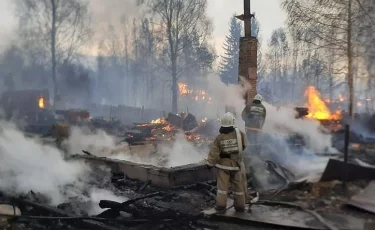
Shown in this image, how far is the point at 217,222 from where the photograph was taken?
6.57m

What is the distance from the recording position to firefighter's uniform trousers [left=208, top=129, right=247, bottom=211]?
6.81 meters

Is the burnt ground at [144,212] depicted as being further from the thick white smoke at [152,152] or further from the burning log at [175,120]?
the burning log at [175,120]

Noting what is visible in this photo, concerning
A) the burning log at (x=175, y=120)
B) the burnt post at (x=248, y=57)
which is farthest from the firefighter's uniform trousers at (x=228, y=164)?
the burning log at (x=175, y=120)

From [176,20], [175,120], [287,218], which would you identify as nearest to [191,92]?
[176,20]

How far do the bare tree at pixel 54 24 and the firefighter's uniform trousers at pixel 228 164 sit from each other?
38449mm

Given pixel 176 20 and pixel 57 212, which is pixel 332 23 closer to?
pixel 176 20

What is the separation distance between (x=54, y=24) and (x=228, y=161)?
3903 centimetres

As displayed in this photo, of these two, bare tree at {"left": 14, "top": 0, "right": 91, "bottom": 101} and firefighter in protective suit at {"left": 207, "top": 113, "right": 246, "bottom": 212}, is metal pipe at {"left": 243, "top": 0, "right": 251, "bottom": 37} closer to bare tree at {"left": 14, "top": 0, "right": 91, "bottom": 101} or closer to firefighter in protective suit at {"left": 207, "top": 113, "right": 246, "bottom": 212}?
firefighter in protective suit at {"left": 207, "top": 113, "right": 246, "bottom": 212}

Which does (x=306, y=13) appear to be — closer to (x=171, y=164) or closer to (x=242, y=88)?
(x=242, y=88)

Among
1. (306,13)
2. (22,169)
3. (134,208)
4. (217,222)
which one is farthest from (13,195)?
(306,13)

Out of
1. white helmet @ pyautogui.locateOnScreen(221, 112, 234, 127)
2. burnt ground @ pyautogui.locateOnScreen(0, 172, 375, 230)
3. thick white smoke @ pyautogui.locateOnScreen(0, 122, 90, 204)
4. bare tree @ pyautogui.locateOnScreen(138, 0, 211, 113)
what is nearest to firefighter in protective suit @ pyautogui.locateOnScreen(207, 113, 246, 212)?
white helmet @ pyautogui.locateOnScreen(221, 112, 234, 127)

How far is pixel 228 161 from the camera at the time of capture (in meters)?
6.86

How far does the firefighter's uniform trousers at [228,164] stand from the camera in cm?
681

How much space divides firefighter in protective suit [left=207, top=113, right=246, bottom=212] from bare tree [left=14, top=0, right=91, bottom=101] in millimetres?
38435
